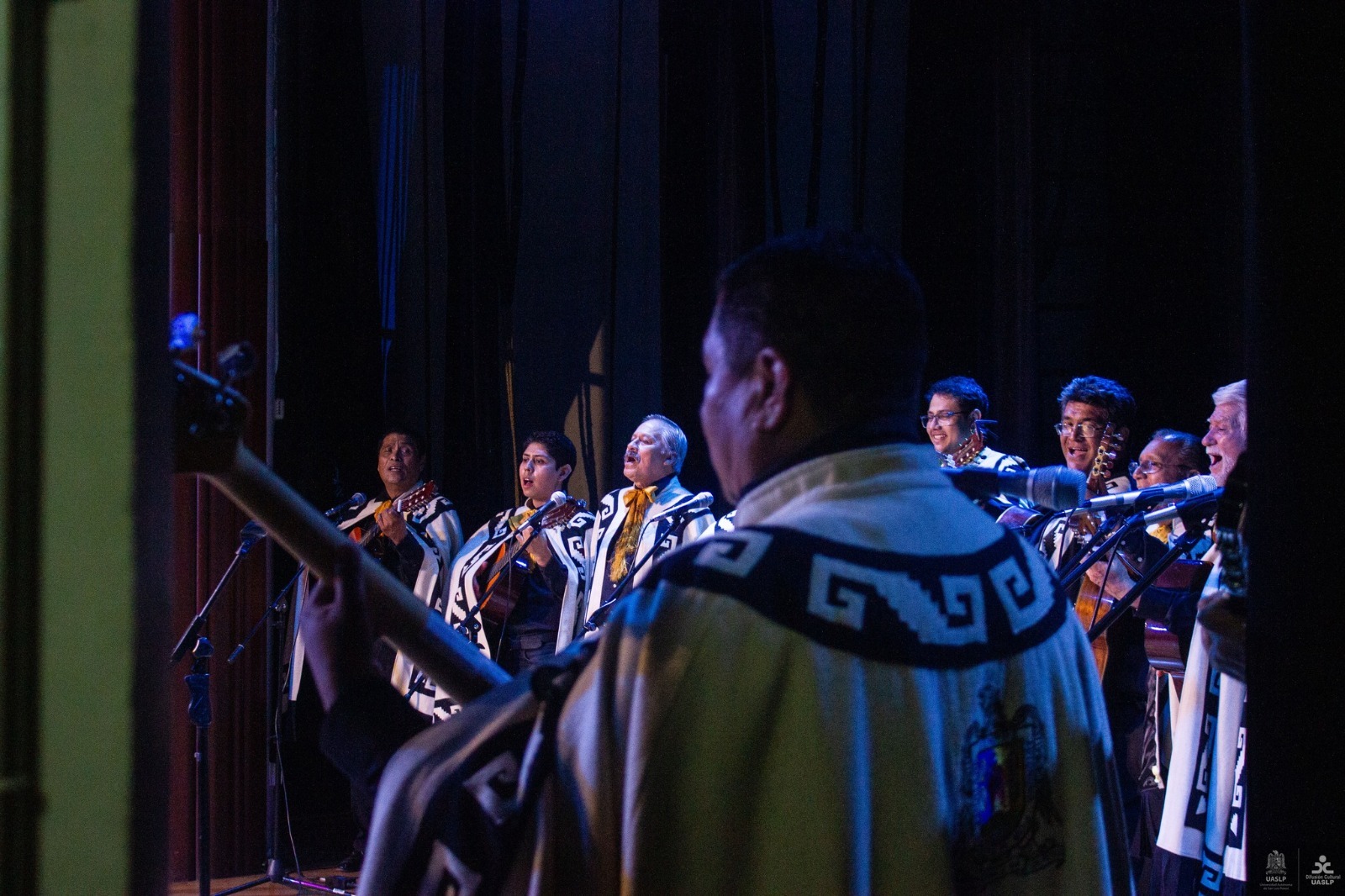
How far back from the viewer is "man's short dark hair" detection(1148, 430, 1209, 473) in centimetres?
402

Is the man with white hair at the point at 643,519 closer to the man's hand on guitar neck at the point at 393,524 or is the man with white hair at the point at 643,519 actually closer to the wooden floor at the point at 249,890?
the man's hand on guitar neck at the point at 393,524

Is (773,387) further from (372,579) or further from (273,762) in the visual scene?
(273,762)

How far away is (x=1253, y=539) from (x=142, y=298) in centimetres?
97

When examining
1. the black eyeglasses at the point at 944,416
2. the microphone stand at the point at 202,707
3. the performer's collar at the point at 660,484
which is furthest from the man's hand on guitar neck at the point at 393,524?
the black eyeglasses at the point at 944,416

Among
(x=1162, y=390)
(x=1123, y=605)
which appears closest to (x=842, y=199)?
(x=1162, y=390)

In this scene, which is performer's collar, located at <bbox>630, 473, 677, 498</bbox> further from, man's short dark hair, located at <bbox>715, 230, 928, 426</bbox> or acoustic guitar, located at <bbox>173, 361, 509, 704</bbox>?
man's short dark hair, located at <bbox>715, 230, 928, 426</bbox>

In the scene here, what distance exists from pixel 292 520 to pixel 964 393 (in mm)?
3814

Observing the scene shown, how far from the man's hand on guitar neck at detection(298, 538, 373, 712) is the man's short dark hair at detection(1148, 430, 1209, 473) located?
3498 millimetres

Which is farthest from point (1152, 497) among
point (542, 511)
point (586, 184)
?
point (586, 184)

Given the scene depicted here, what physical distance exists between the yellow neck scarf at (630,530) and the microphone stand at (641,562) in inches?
2.4

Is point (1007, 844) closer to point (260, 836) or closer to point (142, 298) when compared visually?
point (142, 298)

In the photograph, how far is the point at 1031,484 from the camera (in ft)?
5.73

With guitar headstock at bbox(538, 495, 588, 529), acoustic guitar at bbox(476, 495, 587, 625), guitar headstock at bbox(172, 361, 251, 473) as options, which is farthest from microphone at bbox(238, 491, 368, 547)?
guitar headstock at bbox(172, 361, 251, 473)

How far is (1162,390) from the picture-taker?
5191 mm
